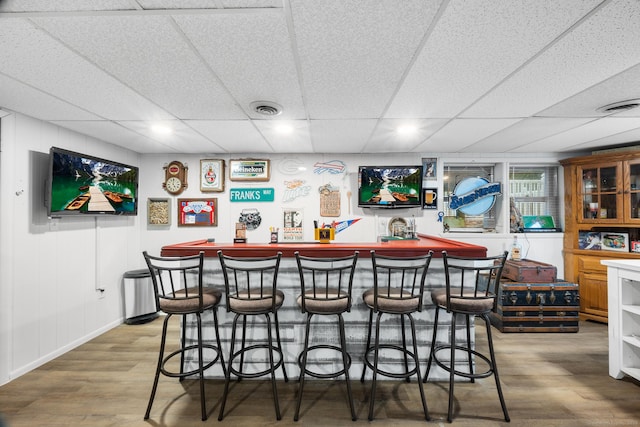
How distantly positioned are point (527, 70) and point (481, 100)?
521 millimetres

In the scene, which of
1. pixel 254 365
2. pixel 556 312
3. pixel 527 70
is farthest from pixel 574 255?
pixel 254 365

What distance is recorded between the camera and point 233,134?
354 cm

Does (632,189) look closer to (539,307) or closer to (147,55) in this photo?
(539,307)

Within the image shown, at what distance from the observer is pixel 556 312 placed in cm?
373

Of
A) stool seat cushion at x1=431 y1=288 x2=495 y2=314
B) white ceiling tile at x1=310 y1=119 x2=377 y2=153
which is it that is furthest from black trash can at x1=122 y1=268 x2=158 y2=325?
stool seat cushion at x1=431 y1=288 x2=495 y2=314

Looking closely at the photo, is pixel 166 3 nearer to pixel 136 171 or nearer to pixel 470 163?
pixel 136 171

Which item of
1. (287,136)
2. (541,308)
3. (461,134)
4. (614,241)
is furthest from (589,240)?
(287,136)

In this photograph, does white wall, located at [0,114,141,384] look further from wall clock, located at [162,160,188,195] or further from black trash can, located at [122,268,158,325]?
wall clock, located at [162,160,188,195]

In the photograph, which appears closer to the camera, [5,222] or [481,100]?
[481,100]

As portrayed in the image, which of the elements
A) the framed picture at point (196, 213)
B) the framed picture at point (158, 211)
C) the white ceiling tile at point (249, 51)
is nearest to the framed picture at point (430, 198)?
the white ceiling tile at point (249, 51)

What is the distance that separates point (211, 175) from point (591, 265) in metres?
5.92

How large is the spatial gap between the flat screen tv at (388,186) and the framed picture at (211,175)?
2282mm

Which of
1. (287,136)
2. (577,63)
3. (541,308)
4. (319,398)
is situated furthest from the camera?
(541,308)

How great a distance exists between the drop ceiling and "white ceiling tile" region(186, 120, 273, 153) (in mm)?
38
